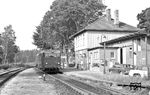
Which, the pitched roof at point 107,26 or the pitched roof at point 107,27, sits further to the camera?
the pitched roof at point 107,26

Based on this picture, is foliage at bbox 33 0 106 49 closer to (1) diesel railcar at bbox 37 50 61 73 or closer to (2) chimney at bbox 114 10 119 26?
(2) chimney at bbox 114 10 119 26

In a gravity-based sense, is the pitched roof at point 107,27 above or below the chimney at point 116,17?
below

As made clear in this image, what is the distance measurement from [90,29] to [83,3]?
971 centimetres

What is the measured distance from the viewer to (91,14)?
53.3 meters

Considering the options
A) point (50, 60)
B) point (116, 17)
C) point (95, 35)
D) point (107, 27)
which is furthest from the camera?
point (116, 17)

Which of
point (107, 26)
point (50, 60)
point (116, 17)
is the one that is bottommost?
point (50, 60)

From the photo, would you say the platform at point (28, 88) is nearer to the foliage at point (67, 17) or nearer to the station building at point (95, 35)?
the station building at point (95, 35)

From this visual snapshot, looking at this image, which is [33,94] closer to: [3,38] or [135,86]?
[135,86]

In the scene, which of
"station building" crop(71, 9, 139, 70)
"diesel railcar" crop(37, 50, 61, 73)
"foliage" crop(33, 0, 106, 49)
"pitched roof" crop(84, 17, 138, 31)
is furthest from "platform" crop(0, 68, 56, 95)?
"foliage" crop(33, 0, 106, 49)

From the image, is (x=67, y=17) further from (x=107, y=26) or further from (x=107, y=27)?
(x=107, y=27)

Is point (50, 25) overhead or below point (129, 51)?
overhead

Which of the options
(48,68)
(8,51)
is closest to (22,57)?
(8,51)

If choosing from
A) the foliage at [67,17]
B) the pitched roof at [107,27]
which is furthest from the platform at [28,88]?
the foliage at [67,17]

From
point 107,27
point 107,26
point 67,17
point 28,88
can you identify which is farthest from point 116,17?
point 28,88
